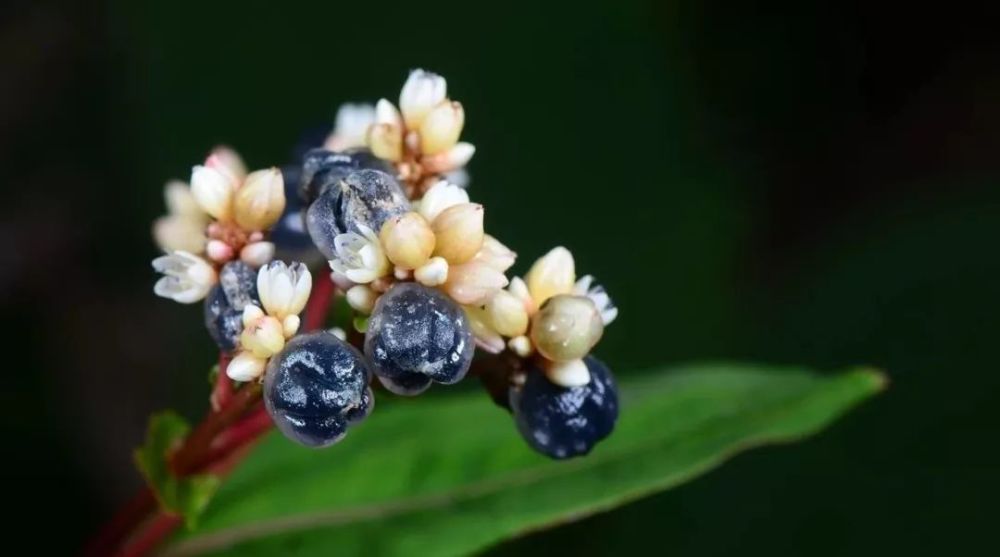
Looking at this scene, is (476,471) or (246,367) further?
(476,471)

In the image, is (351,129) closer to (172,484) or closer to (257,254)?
(257,254)

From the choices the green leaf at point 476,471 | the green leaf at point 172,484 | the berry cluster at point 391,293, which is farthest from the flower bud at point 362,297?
the green leaf at point 476,471

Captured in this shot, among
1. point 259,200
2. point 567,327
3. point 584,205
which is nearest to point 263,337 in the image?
point 259,200

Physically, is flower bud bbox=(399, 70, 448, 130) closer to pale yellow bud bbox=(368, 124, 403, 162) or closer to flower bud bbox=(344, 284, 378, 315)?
pale yellow bud bbox=(368, 124, 403, 162)

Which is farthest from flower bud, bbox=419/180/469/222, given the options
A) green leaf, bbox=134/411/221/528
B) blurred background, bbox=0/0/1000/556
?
blurred background, bbox=0/0/1000/556

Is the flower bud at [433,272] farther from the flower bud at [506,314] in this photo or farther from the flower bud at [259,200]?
the flower bud at [259,200]

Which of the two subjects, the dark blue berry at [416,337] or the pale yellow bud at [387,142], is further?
the pale yellow bud at [387,142]
